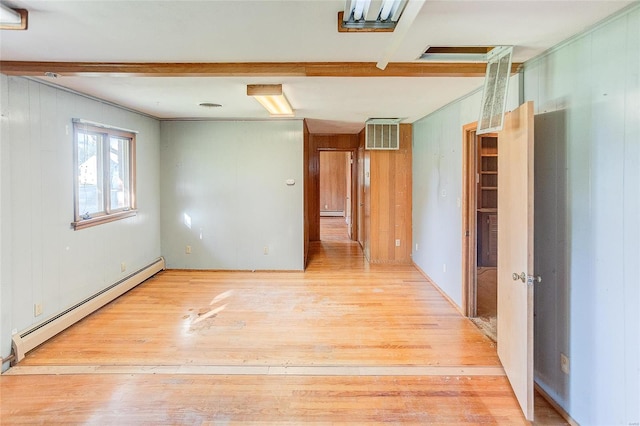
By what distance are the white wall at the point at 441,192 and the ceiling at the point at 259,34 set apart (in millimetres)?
789

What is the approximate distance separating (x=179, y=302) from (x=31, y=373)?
1676 millimetres

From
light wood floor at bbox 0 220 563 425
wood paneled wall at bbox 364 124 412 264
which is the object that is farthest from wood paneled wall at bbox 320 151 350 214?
light wood floor at bbox 0 220 563 425

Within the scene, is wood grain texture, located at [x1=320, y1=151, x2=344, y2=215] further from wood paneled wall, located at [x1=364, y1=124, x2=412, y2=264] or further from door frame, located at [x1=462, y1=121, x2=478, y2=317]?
door frame, located at [x1=462, y1=121, x2=478, y2=317]

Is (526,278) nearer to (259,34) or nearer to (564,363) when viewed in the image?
(564,363)

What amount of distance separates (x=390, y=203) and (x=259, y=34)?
442cm

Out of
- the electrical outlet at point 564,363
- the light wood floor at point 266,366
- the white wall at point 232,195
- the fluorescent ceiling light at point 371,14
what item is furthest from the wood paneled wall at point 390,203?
the fluorescent ceiling light at point 371,14

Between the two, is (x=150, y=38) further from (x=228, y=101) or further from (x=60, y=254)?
(x=60, y=254)

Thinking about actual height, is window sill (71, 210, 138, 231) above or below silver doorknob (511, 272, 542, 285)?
above

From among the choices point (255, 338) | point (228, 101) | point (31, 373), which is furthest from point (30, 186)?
point (255, 338)

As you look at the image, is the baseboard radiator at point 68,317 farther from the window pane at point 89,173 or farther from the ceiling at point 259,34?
the ceiling at point 259,34

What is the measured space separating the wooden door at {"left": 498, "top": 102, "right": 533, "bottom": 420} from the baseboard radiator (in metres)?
3.74

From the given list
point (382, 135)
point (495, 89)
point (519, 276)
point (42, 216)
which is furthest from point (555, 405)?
point (382, 135)

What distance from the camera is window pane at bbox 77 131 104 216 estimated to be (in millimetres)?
3951

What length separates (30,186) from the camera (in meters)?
3.15
